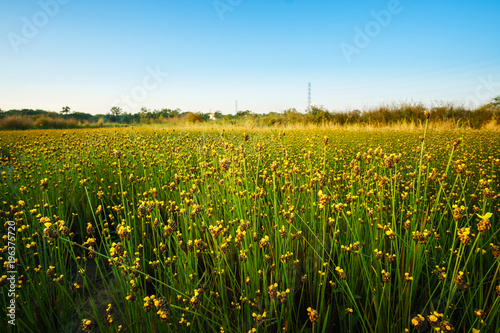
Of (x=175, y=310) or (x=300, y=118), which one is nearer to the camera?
(x=175, y=310)

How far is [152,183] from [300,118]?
16504mm

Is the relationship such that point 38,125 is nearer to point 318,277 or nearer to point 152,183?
point 152,183

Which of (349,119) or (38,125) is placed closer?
(349,119)

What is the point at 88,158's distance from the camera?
4.14 meters

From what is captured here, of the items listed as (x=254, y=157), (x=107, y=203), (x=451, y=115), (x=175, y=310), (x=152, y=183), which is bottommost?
(x=175, y=310)

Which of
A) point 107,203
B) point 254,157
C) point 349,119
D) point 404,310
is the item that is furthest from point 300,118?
point 404,310

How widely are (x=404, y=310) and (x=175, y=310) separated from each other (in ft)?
4.32

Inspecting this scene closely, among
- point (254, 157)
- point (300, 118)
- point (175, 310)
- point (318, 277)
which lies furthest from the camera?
point (300, 118)

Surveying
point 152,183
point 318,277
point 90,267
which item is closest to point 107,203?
point 152,183

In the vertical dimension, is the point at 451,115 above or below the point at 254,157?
above

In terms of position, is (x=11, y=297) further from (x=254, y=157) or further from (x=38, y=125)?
(x=38, y=125)

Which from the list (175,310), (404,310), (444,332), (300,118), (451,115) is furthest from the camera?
(300,118)

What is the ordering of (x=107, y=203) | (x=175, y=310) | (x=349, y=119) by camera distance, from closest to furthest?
1. (x=175, y=310)
2. (x=107, y=203)
3. (x=349, y=119)

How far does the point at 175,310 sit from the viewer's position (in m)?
1.45
